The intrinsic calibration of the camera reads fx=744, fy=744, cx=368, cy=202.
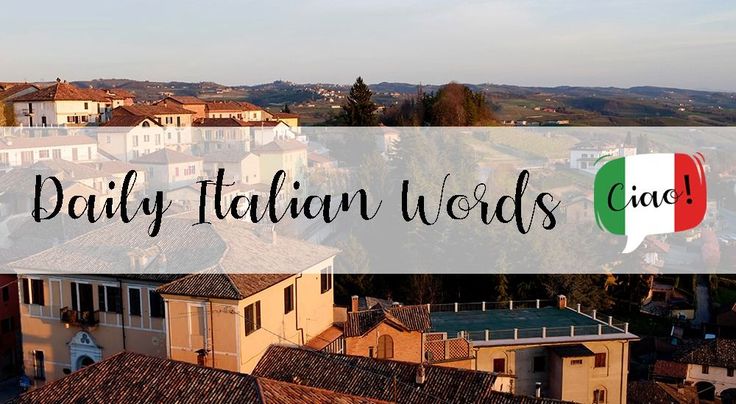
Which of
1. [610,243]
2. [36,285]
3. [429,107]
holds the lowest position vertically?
A: [610,243]

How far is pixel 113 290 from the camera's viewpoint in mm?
12656

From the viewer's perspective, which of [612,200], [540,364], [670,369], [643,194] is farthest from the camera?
[612,200]

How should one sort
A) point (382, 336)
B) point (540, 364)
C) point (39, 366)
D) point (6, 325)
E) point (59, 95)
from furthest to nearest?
point (59, 95) → point (540, 364) → point (6, 325) → point (382, 336) → point (39, 366)

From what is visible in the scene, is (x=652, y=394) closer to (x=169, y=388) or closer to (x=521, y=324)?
(x=521, y=324)

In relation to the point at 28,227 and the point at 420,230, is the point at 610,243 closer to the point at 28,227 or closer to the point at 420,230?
the point at 420,230

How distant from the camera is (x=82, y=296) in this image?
507 inches

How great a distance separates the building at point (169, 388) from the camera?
778 centimetres

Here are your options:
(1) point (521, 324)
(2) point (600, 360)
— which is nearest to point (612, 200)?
(1) point (521, 324)

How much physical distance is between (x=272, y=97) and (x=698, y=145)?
167 ft

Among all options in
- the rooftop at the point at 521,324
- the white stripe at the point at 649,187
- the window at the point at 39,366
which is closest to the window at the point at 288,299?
the window at the point at 39,366

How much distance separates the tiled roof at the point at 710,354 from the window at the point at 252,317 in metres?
17.5

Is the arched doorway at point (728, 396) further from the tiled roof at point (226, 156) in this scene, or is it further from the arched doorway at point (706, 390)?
the tiled roof at point (226, 156)

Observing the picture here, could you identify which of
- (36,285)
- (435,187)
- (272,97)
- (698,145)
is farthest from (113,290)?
(272,97)

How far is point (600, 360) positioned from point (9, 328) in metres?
12.8
